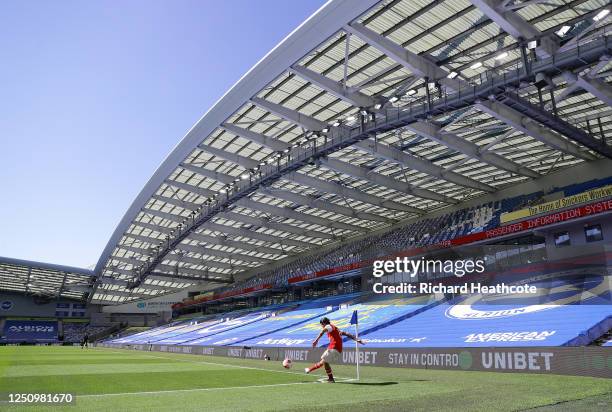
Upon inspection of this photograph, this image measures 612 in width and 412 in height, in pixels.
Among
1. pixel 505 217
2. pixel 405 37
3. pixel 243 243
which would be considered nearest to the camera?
pixel 405 37

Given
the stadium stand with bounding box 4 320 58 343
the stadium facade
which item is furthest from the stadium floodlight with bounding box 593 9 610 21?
the stadium stand with bounding box 4 320 58 343

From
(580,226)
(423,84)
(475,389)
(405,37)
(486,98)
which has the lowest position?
(475,389)

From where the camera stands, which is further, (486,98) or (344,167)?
(344,167)

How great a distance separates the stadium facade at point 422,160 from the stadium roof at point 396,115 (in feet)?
0.34

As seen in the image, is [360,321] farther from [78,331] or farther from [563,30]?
[78,331]

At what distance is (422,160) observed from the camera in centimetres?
3119

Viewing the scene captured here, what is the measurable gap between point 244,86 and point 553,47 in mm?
15193

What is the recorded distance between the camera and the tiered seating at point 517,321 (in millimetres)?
14743

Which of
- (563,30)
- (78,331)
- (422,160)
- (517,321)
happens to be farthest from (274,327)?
(78,331)

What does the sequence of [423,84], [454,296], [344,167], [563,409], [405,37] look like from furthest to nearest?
[344,167], [454,296], [423,84], [405,37], [563,409]

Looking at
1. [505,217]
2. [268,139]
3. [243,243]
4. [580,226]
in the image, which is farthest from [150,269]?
[580,226]

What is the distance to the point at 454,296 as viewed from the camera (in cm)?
2620

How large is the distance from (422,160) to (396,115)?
958cm

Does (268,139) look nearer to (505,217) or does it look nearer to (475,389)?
(505,217)
